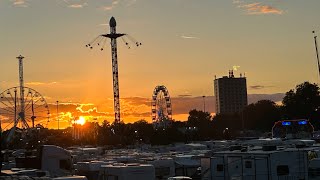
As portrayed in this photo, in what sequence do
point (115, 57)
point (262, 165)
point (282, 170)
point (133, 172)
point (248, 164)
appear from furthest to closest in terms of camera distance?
point (115, 57)
point (248, 164)
point (282, 170)
point (262, 165)
point (133, 172)

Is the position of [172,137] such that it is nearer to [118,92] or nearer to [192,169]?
[118,92]

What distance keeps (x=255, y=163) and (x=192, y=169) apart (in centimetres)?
1288

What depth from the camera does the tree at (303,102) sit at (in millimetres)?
134000

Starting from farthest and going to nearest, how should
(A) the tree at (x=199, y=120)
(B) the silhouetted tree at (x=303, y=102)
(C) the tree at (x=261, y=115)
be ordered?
(A) the tree at (x=199, y=120), (C) the tree at (x=261, y=115), (B) the silhouetted tree at (x=303, y=102)

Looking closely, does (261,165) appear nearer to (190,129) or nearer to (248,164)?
(248,164)

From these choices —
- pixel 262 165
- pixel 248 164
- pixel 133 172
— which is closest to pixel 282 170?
pixel 262 165

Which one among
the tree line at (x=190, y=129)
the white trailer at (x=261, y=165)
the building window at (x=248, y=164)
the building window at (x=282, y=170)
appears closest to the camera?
the white trailer at (x=261, y=165)

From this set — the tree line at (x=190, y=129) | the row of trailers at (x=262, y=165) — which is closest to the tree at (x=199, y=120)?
the tree line at (x=190, y=129)

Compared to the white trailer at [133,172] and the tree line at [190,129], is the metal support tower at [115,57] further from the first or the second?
the white trailer at [133,172]

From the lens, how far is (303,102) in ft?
447

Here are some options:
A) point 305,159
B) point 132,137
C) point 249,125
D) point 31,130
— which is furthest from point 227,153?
point 249,125

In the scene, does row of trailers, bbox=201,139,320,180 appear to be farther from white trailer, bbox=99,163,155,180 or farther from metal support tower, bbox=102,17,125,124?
metal support tower, bbox=102,17,125,124

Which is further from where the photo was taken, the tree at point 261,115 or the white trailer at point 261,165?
the tree at point 261,115

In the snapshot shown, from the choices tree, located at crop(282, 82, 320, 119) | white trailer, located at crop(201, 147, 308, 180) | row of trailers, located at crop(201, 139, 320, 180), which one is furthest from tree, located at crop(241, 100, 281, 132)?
white trailer, located at crop(201, 147, 308, 180)
